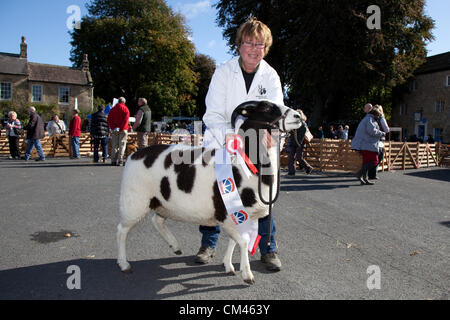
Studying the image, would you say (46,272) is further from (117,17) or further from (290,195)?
(117,17)

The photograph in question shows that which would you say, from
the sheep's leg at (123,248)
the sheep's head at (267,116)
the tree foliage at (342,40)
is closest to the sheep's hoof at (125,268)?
the sheep's leg at (123,248)

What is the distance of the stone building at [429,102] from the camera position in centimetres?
3619

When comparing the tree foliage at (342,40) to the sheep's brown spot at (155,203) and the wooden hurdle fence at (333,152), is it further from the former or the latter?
the sheep's brown spot at (155,203)

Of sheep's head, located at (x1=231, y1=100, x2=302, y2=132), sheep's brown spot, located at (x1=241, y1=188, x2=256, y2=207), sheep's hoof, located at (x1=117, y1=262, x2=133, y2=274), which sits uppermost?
sheep's head, located at (x1=231, y1=100, x2=302, y2=132)

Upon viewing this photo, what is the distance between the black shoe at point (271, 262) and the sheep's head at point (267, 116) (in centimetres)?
150

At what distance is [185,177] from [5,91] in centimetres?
4286

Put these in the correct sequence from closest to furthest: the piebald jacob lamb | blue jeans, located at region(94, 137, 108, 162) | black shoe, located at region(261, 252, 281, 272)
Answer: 1. the piebald jacob lamb
2. black shoe, located at region(261, 252, 281, 272)
3. blue jeans, located at region(94, 137, 108, 162)

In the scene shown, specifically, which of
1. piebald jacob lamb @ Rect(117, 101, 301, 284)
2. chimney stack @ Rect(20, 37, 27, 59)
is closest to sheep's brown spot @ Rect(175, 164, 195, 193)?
piebald jacob lamb @ Rect(117, 101, 301, 284)

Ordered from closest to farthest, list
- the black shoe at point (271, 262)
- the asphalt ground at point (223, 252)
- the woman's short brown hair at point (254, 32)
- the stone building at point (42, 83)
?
the asphalt ground at point (223, 252) < the woman's short brown hair at point (254, 32) < the black shoe at point (271, 262) < the stone building at point (42, 83)

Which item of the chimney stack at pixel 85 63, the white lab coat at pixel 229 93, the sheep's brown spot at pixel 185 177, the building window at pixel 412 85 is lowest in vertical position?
the sheep's brown spot at pixel 185 177

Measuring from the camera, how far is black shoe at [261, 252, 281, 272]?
11.9 feet

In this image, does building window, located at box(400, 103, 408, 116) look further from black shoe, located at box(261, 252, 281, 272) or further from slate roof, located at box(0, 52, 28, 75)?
slate roof, located at box(0, 52, 28, 75)

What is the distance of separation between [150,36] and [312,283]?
139 ft

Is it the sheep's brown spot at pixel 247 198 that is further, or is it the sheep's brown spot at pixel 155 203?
the sheep's brown spot at pixel 155 203
